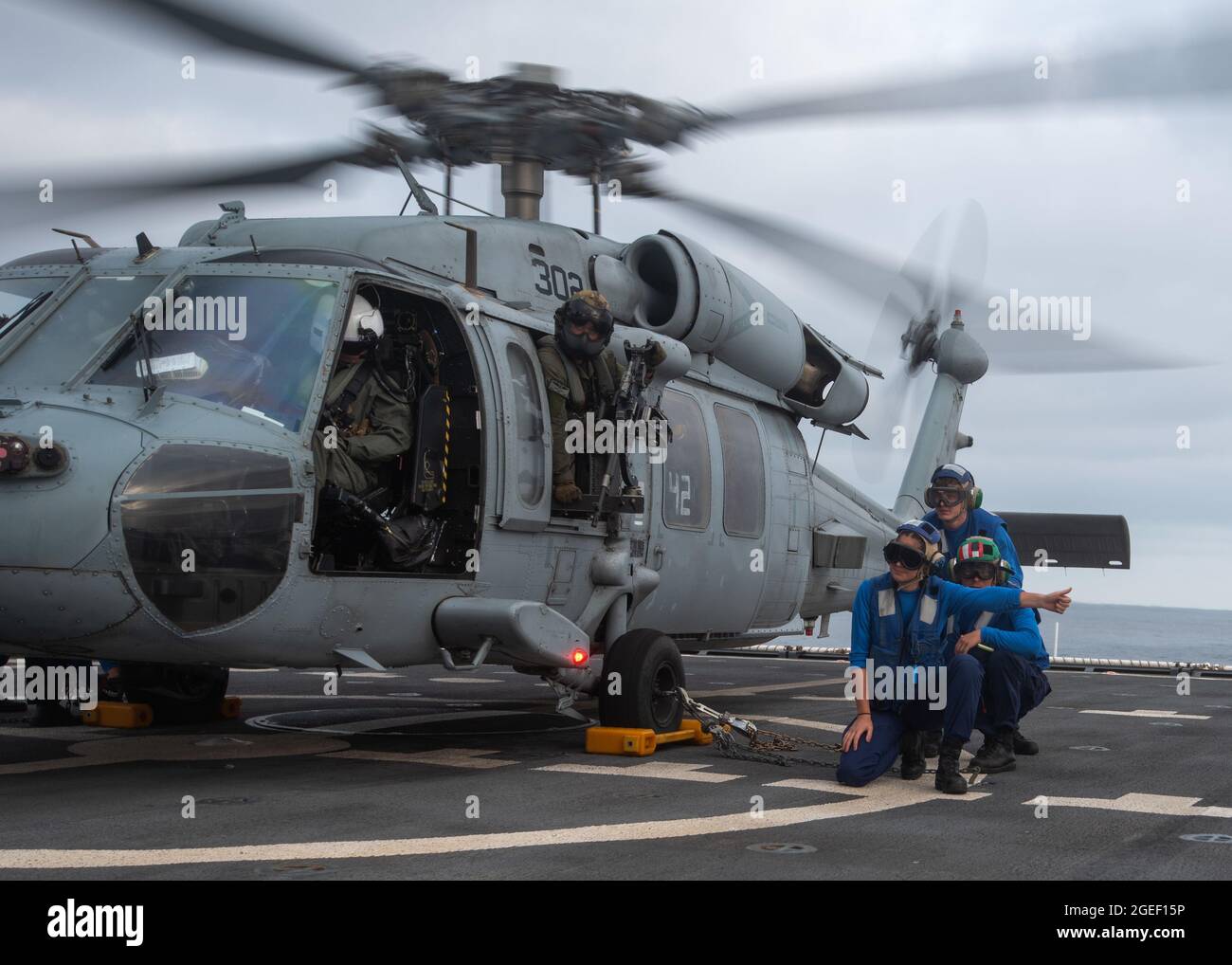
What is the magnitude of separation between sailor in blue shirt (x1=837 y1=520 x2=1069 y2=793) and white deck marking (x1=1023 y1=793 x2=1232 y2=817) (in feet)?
1.79

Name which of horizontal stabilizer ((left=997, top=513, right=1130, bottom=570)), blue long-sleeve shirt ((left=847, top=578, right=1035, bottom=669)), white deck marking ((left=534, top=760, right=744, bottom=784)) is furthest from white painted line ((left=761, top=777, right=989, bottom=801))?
horizontal stabilizer ((left=997, top=513, right=1130, bottom=570))

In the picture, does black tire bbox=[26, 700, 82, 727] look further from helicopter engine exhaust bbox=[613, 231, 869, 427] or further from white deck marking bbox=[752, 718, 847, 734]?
white deck marking bbox=[752, 718, 847, 734]

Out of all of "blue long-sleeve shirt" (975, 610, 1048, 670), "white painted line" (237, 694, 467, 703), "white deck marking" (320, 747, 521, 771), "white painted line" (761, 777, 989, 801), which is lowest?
"white painted line" (237, 694, 467, 703)

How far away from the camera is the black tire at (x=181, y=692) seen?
8.84m

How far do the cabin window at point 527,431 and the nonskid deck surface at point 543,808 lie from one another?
1568 mm

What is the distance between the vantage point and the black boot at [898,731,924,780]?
24.0 feet

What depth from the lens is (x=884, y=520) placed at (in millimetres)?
13016

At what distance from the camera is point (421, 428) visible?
745 cm

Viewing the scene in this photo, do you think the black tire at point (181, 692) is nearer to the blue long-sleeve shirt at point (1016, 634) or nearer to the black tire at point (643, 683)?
the black tire at point (643, 683)

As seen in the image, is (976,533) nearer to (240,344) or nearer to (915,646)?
(915,646)

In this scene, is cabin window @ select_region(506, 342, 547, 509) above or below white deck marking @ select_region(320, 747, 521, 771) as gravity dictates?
above

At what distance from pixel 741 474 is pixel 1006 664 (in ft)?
10.3
